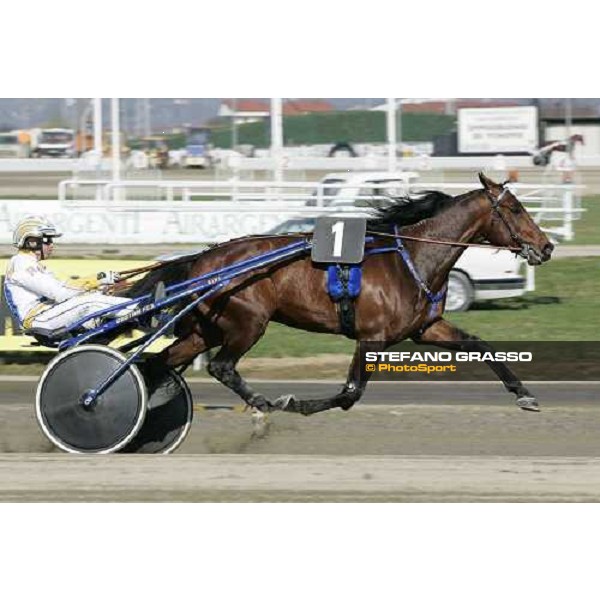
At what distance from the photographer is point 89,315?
8.38 meters

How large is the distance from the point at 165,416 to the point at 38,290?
4.27ft

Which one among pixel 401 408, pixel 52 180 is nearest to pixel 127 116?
pixel 52 180

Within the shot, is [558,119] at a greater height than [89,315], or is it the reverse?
[558,119]

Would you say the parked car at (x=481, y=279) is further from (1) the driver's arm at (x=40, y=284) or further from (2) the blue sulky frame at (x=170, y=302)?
(1) the driver's arm at (x=40, y=284)

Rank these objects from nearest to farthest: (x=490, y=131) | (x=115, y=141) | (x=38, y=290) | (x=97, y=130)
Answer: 1. (x=38, y=290)
2. (x=115, y=141)
3. (x=97, y=130)
4. (x=490, y=131)

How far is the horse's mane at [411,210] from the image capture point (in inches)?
367

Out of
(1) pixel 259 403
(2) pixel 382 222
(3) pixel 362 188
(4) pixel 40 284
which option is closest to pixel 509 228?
(2) pixel 382 222

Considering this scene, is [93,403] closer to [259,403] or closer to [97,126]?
[259,403]

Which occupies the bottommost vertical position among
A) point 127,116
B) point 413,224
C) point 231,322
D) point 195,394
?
point 195,394

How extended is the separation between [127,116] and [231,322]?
Result: 16818 millimetres

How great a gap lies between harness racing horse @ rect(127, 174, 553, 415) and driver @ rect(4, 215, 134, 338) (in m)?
0.61

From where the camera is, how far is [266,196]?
2128 cm

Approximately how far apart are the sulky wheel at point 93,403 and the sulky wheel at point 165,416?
1.83 feet

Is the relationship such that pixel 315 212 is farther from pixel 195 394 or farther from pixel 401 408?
pixel 401 408
